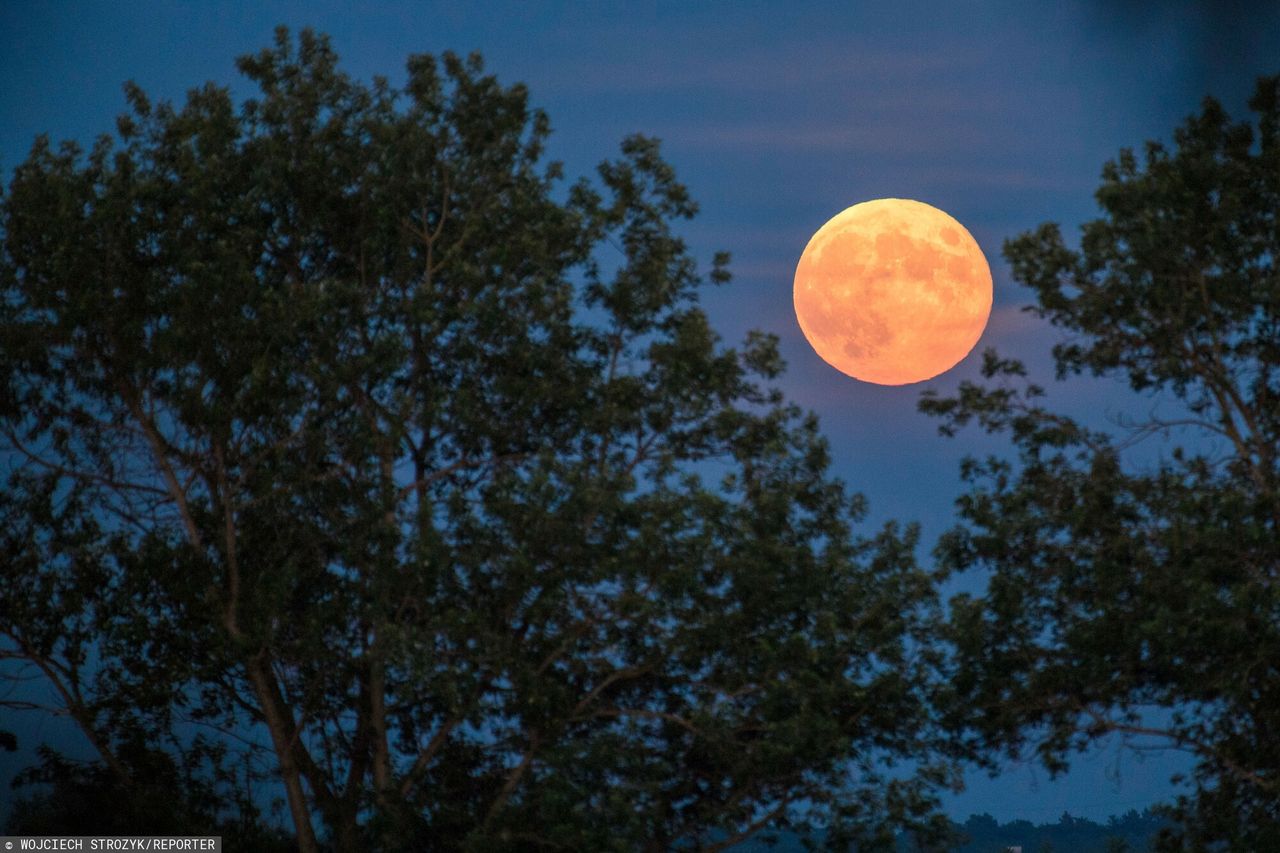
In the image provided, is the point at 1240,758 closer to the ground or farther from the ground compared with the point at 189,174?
closer to the ground

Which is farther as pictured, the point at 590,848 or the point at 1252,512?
the point at 1252,512

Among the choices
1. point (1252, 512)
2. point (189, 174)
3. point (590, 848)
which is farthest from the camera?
point (189, 174)

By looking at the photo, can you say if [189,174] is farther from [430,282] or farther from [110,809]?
[110,809]

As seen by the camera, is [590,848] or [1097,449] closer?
[590,848]

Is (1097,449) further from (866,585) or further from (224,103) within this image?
(224,103)

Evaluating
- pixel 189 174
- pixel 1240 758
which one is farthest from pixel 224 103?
pixel 1240 758

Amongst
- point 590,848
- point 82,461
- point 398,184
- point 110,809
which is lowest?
point 590,848

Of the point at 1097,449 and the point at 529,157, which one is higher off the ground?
the point at 529,157

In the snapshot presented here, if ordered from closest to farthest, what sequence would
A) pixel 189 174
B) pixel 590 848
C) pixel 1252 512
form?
pixel 590 848
pixel 1252 512
pixel 189 174

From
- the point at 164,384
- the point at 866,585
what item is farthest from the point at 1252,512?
the point at 164,384

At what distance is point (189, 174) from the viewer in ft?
78.7

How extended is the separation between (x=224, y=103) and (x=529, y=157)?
15.0ft

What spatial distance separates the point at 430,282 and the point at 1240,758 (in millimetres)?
13211

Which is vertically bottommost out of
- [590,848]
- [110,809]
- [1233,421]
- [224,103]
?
[590,848]
